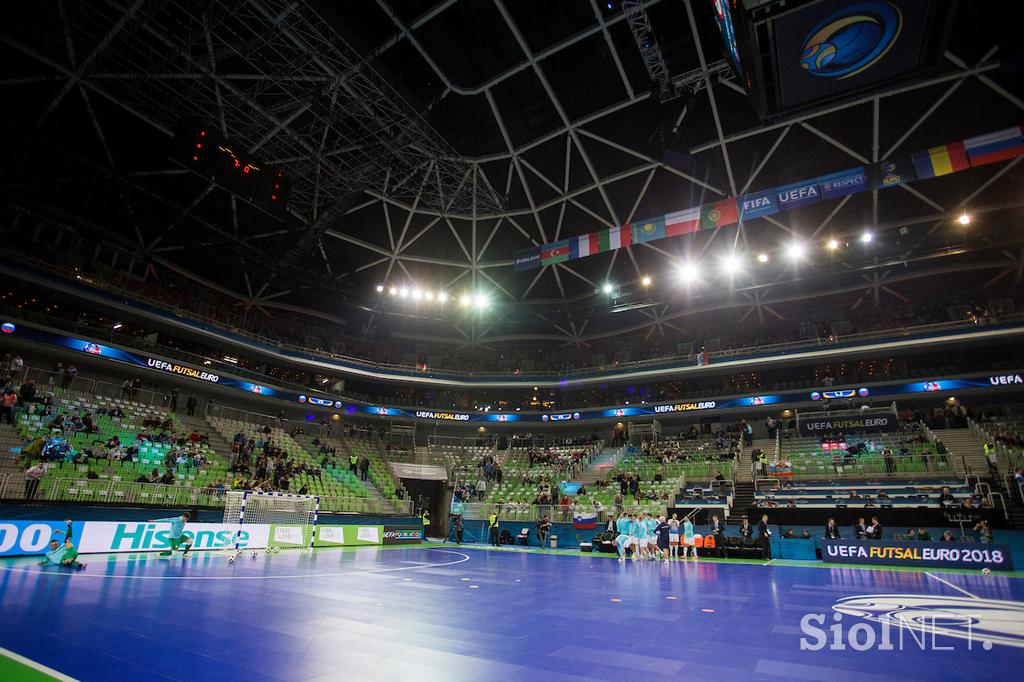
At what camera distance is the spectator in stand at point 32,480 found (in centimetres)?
1678

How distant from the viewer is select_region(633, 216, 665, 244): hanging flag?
2794 cm

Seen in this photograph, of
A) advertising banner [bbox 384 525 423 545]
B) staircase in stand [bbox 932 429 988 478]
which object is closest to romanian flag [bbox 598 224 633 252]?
staircase in stand [bbox 932 429 988 478]

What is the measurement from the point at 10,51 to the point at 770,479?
40880mm

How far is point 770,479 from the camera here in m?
28.7

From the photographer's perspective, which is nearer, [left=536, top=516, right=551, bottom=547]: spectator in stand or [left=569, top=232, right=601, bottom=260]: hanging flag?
[left=536, top=516, right=551, bottom=547]: spectator in stand

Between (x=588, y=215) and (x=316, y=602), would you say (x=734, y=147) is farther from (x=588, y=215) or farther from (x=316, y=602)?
(x=316, y=602)

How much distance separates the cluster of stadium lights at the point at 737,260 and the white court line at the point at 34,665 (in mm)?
35189

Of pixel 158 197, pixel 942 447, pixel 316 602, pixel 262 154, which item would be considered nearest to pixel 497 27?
pixel 262 154

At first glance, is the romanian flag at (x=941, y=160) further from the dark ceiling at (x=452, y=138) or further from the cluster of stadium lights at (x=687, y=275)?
the cluster of stadium lights at (x=687, y=275)

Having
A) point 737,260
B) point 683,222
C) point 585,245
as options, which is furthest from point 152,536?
point 737,260

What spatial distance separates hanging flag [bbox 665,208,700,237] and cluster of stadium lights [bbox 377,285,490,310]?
56.0 feet

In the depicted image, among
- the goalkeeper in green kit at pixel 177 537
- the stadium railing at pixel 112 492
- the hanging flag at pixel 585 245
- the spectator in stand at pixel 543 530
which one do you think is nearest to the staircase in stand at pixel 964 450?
the spectator in stand at pixel 543 530

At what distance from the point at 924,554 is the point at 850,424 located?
54.3 feet

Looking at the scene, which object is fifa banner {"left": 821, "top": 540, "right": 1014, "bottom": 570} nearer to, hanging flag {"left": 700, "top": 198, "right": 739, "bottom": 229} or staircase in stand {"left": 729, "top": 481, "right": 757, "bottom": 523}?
staircase in stand {"left": 729, "top": 481, "right": 757, "bottom": 523}
